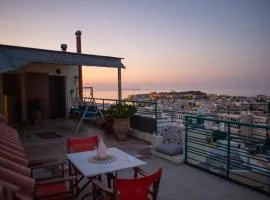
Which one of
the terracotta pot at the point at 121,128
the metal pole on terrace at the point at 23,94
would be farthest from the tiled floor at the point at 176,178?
the metal pole on terrace at the point at 23,94

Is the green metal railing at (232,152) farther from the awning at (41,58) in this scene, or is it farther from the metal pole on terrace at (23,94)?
the metal pole on terrace at (23,94)

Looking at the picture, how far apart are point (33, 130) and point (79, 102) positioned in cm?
384

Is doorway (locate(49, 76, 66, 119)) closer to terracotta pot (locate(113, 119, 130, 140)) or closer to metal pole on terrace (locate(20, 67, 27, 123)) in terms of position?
metal pole on terrace (locate(20, 67, 27, 123))

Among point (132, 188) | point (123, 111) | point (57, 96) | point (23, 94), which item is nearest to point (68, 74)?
point (57, 96)

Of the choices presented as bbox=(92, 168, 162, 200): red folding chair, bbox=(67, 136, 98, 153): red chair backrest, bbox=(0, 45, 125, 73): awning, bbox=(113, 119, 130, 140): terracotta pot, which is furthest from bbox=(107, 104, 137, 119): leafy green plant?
bbox=(92, 168, 162, 200): red folding chair

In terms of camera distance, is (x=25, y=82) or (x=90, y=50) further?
(x=90, y=50)

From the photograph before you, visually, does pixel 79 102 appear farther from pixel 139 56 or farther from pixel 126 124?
pixel 139 56

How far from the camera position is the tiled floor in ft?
14.0

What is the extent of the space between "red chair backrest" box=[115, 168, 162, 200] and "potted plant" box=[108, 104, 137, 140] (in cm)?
575

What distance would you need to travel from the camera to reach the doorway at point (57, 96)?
12.7 meters

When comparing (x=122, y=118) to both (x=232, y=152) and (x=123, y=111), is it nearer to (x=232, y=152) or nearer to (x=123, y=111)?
(x=123, y=111)

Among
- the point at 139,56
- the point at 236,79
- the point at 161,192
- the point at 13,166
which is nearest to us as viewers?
the point at 13,166

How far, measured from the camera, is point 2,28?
39.5ft

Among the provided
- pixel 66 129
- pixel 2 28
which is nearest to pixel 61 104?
pixel 66 129
